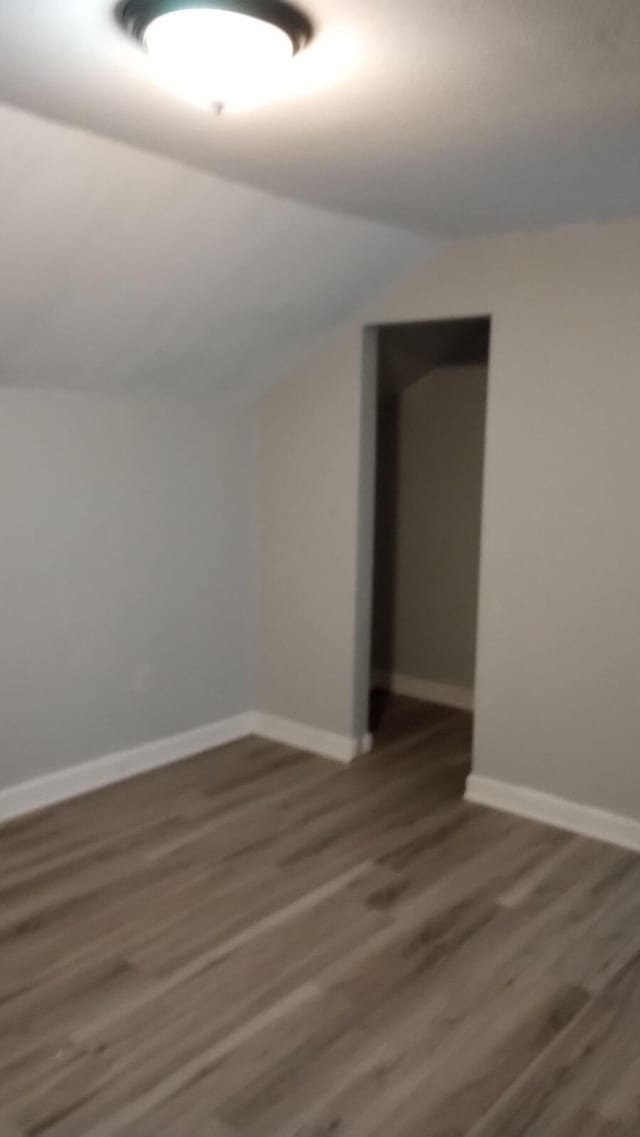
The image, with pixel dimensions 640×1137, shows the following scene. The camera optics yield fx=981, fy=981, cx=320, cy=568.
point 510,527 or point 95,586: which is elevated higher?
point 510,527

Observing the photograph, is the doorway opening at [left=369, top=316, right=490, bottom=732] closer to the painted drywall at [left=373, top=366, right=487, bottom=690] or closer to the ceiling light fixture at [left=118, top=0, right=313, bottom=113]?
the painted drywall at [left=373, top=366, right=487, bottom=690]

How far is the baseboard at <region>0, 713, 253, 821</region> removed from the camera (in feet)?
11.9

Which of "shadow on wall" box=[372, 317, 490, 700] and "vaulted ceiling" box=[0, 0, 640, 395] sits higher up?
"vaulted ceiling" box=[0, 0, 640, 395]

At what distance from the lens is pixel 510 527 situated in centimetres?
363

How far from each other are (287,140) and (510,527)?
1.66 m

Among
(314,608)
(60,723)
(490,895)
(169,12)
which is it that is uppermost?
(169,12)

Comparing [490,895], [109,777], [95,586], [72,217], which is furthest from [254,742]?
[72,217]

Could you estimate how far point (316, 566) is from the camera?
4.30 metres

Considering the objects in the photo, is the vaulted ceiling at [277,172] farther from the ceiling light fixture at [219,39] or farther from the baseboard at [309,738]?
the baseboard at [309,738]

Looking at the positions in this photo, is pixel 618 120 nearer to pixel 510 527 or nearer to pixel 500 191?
pixel 500 191

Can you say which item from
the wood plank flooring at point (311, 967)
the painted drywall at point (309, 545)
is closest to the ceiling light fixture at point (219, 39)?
the painted drywall at point (309, 545)

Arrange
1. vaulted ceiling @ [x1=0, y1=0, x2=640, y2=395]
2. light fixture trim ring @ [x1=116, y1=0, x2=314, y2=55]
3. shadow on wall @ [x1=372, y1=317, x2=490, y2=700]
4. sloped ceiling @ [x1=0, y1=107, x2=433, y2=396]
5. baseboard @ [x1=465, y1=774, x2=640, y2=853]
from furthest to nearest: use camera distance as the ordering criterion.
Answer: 1. shadow on wall @ [x1=372, y1=317, x2=490, y2=700]
2. baseboard @ [x1=465, y1=774, x2=640, y2=853]
3. sloped ceiling @ [x1=0, y1=107, x2=433, y2=396]
4. vaulted ceiling @ [x1=0, y1=0, x2=640, y2=395]
5. light fixture trim ring @ [x1=116, y1=0, x2=314, y2=55]

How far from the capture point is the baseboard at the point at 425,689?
16.7 feet

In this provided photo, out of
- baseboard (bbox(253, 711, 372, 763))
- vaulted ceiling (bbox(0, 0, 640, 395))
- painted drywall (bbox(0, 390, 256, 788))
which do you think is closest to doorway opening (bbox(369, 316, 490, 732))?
baseboard (bbox(253, 711, 372, 763))
